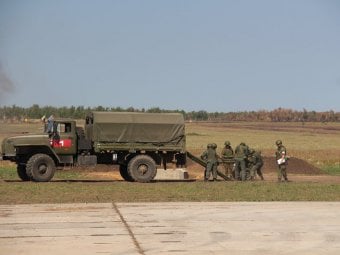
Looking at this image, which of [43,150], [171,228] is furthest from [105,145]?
[171,228]

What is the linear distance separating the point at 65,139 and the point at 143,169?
2.78 metres

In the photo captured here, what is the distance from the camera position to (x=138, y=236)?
33.7 feet

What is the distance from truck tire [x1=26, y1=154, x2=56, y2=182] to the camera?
21500 mm

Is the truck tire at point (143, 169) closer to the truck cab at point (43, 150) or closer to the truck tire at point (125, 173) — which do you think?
the truck tire at point (125, 173)

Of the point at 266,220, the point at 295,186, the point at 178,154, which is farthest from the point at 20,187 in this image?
the point at 266,220

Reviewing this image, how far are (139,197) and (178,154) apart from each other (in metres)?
6.51

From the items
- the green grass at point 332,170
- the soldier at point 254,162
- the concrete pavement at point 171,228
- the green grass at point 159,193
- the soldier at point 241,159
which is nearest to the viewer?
the concrete pavement at point 171,228

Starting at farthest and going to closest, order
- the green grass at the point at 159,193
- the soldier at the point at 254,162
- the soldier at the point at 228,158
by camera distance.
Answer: the soldier at the point at 228,158 < the soldier at the point at 254,162 < the green grass at the point at 159,193

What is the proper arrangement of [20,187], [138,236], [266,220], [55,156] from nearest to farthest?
[138,236]
[266,220]
[20,187]
[55,156]

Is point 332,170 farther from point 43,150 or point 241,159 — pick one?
point 43,150

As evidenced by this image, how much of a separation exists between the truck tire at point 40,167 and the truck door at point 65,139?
1.71 ft

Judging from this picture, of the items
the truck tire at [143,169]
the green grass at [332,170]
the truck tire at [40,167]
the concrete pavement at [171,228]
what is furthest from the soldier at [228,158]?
the concrete pavement at [171,228]

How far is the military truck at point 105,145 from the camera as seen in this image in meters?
21.8

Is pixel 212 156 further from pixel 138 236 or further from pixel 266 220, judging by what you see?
pixel 138 236
